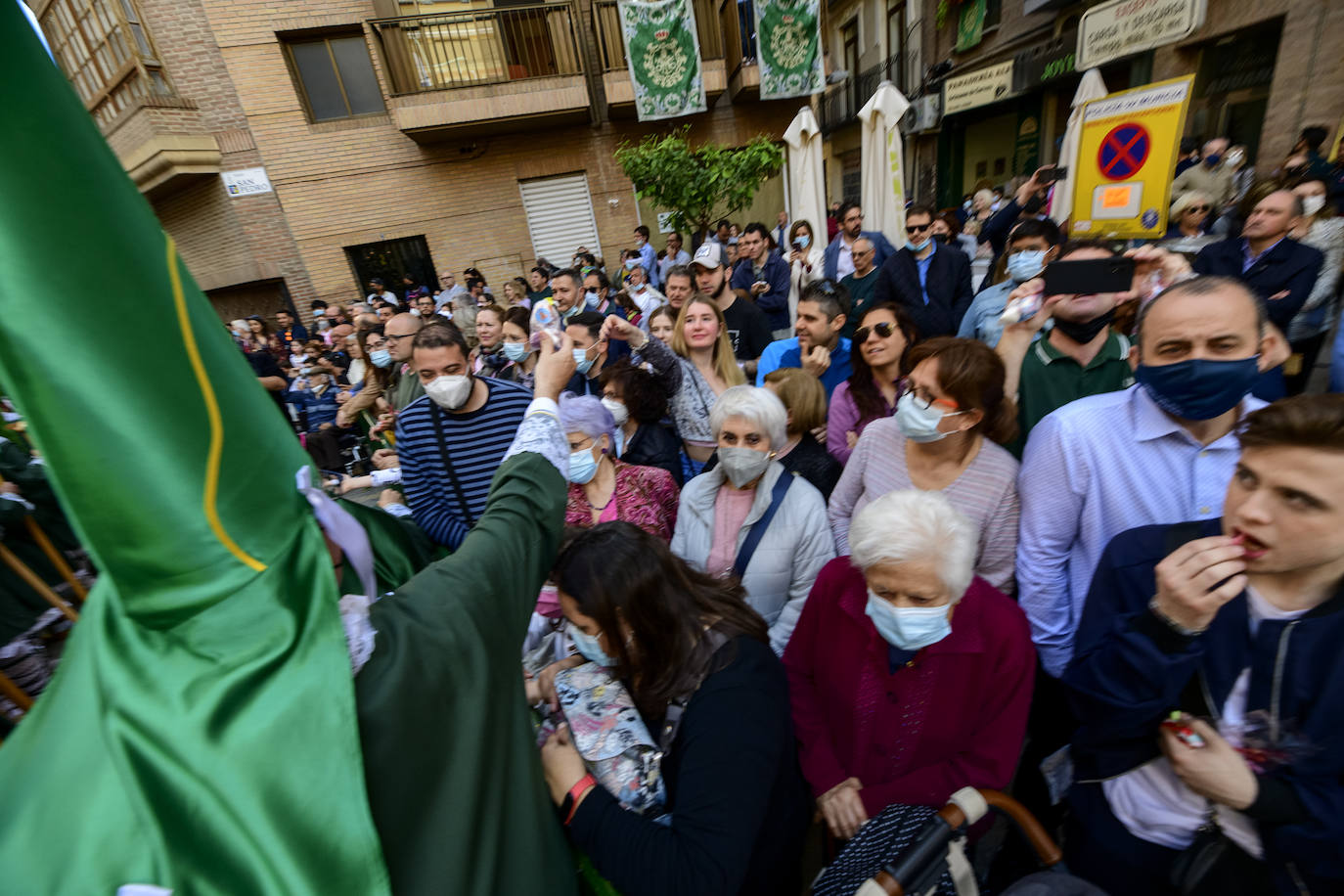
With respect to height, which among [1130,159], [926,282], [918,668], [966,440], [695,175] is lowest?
[918,668]

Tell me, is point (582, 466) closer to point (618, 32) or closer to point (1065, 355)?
point (1065, 355)

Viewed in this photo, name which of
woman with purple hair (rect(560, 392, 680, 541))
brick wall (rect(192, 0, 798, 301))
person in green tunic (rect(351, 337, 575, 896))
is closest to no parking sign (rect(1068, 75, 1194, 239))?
woman with purple hair (rect(560, 392, 680, 541))

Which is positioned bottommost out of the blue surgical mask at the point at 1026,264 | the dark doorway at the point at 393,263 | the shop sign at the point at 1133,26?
the blue surgical mask at the point at 1026,264

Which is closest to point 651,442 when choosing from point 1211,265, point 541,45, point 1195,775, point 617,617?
point 617,617

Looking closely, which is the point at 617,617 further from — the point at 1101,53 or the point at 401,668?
the point at 1101,53

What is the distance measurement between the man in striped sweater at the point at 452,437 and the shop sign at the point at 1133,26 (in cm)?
620

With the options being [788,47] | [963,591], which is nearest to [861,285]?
[963,591]

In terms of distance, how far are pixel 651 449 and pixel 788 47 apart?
40.8ft

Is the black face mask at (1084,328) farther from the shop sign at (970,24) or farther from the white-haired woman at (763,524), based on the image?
the shop sign at (970,24)

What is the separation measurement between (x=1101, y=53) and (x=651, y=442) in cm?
635

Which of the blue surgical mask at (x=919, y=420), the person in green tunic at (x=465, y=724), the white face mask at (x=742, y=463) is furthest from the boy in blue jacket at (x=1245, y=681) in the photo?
the person in green tunic at (x=465, y=724)

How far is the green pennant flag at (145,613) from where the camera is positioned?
0.62 metres

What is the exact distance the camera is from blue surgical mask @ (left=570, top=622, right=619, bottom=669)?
5.28ft

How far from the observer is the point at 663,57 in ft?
39.2
